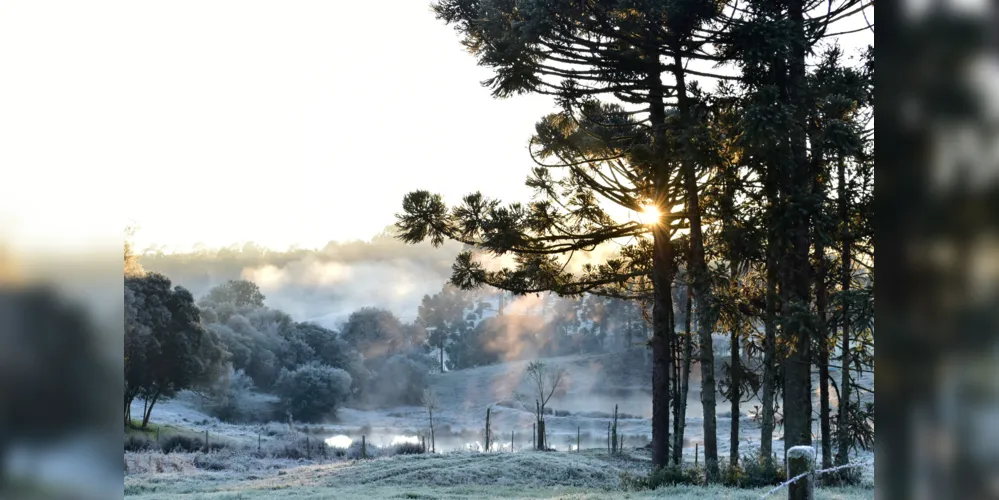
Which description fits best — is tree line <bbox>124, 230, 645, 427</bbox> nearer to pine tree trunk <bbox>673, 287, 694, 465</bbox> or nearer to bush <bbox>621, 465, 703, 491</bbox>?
pine tree trunk <bbox>673, 287, 694, 465</bbox>

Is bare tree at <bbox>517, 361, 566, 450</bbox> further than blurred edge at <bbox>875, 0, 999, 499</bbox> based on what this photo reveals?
Yes

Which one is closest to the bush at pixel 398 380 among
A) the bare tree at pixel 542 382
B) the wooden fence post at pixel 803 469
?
the bare tree at pixel 542 382

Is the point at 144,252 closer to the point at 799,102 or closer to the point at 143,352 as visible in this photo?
the point at 143,352

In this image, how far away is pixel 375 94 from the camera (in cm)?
3061

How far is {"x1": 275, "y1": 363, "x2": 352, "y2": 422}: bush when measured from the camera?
28109 mm

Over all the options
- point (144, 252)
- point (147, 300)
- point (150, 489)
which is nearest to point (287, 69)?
point (144, 252)

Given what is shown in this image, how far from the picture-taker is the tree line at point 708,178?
24.5 ft

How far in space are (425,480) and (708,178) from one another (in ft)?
17.6

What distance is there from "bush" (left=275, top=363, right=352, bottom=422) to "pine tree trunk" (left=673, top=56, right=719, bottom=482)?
20515mm

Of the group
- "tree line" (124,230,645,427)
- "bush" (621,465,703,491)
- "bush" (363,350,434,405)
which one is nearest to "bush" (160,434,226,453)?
"tree line" (124,230,645,427)

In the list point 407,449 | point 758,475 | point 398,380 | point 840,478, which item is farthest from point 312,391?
point 758,475

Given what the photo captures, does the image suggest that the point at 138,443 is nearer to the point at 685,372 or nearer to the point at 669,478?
the point at 685,372

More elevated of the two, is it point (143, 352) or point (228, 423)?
point (143, 352)

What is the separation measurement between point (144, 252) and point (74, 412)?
34.4 m
